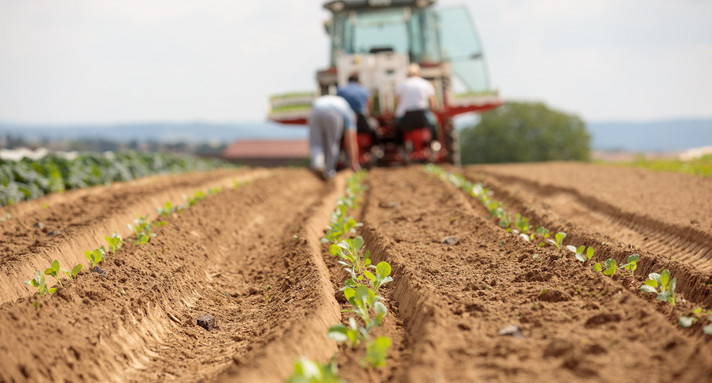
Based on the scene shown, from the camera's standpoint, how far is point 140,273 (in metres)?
4.93

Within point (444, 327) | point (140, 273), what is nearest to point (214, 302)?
point (140, 273)

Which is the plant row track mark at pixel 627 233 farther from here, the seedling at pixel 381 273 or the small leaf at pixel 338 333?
the small leaf at pixel 338 333

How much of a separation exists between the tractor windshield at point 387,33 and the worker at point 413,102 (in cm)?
174

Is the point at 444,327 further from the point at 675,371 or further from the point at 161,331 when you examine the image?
the point at 161,331

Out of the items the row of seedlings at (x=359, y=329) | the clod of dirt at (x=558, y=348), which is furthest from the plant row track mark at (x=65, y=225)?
the clod of dirt at (x=558, y=348)

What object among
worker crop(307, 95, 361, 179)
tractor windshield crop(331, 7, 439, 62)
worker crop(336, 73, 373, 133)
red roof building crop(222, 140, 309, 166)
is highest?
tractor windshield crop(331, 7, 439, 62)

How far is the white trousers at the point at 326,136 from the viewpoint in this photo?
11.5 meters

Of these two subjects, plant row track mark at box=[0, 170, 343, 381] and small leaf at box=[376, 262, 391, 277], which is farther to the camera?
small leaf at box=[376, 262, 391, 277]

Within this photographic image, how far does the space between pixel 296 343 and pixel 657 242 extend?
13.3 ft

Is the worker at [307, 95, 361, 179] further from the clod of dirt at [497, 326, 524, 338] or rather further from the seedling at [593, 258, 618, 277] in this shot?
the clod of dirt at [497, 326, 524, 338]

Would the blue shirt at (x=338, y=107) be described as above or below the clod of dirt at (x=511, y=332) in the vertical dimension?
above

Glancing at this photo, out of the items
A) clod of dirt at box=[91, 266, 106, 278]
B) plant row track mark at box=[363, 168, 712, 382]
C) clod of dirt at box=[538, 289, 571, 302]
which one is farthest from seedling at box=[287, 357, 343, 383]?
clod of dirt at box=[91, 266, 106, 278]

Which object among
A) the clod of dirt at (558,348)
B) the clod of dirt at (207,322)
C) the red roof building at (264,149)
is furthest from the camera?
the red roof building at (264,149)

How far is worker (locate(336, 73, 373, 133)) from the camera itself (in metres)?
12.2
